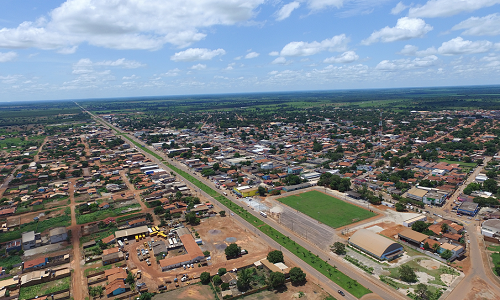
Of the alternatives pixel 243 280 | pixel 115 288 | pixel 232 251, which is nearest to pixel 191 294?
pixel 243 280

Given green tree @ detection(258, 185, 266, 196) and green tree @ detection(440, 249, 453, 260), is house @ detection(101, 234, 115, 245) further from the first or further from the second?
green tree @ detection(440, 249, 453, 260)

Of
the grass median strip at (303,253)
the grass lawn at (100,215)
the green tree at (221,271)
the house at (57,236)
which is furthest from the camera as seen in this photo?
the grass lawn at (100,215)

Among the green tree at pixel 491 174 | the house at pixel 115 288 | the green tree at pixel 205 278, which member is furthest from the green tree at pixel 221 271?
the green tree at pixel 491 174

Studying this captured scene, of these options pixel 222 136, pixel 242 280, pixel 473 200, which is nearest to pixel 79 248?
pixel 242 280

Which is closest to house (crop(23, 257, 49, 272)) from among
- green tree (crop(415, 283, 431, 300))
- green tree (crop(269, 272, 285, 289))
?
green tree (crop(269, 272, 285, 289))

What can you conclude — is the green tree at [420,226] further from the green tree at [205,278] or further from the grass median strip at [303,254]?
the green tree at [205,278]

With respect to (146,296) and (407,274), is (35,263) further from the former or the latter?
(407,274)
